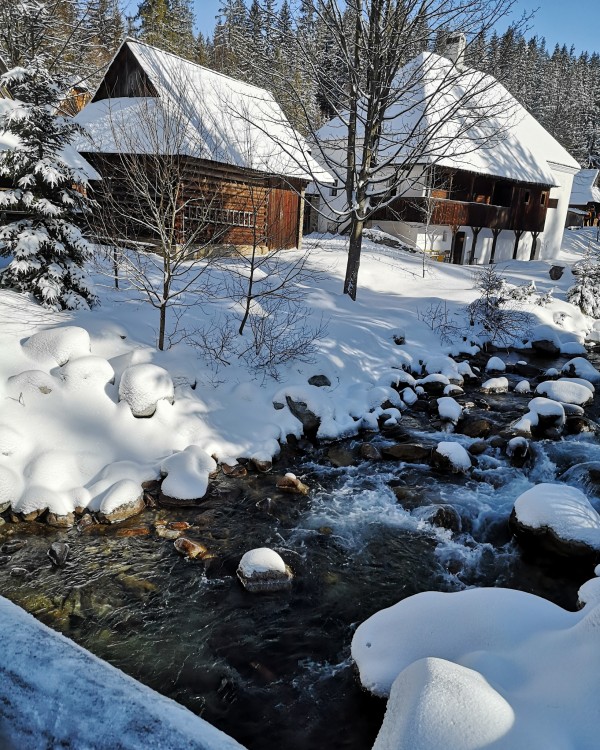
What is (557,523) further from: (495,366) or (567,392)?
(495,366)

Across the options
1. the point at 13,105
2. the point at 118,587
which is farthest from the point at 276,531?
the point at 13,105

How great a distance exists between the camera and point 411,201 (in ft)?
86.6

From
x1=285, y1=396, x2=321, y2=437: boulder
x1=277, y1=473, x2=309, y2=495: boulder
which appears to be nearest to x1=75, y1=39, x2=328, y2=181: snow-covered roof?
x1=285, y1=396, x2=321, y2=437: boulder

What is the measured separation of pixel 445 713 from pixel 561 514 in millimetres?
4487

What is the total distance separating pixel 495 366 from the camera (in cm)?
1438

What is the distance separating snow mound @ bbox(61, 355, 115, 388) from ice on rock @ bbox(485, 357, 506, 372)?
9.91 meters

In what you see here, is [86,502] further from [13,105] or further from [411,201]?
[411,201]

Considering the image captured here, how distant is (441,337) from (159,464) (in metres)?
9.68

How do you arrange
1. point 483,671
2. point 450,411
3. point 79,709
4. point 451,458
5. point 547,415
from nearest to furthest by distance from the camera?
point 79,709 < point 483,671 < point 451,458 < point 547,415 < point 450,411

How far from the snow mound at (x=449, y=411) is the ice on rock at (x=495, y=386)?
194 cm

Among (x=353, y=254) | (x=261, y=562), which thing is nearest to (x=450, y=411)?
(x=261, y=562)

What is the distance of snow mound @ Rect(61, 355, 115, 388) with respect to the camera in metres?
8.67

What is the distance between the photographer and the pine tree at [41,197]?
9805mm

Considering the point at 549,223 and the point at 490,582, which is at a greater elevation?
the point at 549,223
